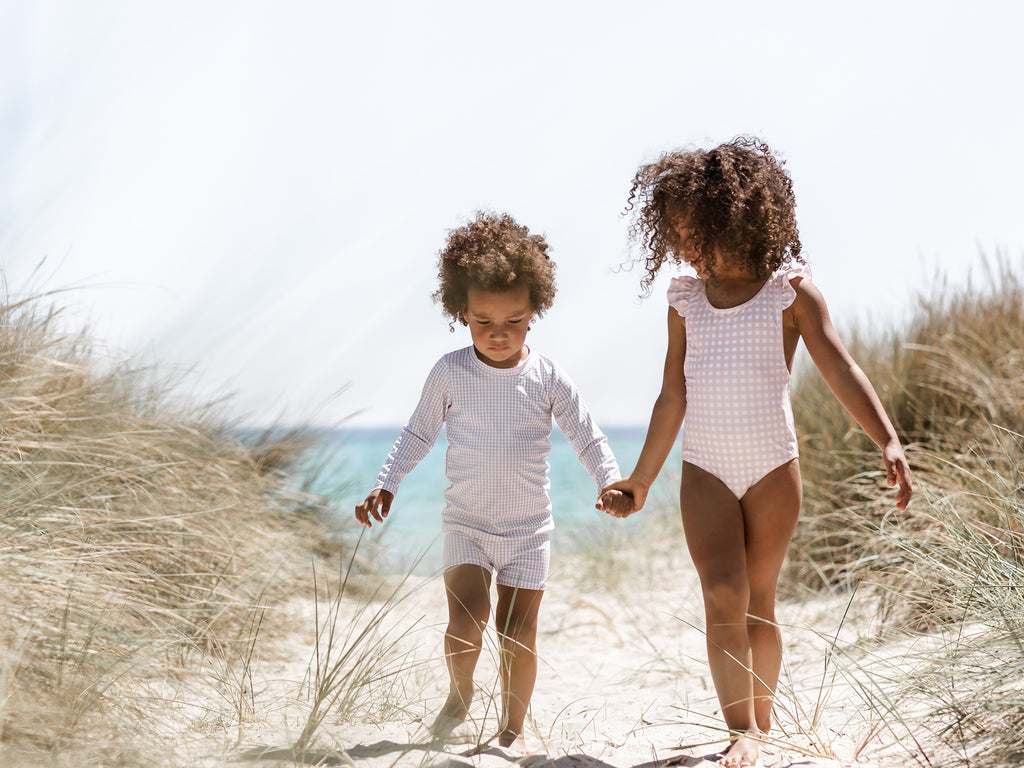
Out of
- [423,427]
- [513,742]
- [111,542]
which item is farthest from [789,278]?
[111,542]

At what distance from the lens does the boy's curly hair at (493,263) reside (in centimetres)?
299

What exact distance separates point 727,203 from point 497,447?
109 centimetres

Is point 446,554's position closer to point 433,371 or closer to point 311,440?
point 433,371


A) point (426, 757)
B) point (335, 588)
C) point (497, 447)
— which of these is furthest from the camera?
point (335, 588)

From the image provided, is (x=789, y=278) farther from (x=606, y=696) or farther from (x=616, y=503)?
(x=606, y=696)

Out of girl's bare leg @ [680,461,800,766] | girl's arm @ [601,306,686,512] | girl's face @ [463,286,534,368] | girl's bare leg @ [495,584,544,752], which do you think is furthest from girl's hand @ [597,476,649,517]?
girl's face @ [463,286,534,368]

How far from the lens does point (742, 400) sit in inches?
110

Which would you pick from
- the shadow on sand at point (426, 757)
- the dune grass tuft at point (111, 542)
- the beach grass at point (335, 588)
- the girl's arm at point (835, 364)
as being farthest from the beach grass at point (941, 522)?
the dune grass tuft at point (111, 542)

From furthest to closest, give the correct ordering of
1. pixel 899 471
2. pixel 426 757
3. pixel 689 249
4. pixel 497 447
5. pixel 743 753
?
pixel 497 447 → pixel 689 249 → pixel 899 471 → pixel 743 753 → pixel 426 757

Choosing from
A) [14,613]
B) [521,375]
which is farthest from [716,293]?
[14,613]

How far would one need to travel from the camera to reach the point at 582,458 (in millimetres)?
3145

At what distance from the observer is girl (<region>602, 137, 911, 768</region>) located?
2.73m

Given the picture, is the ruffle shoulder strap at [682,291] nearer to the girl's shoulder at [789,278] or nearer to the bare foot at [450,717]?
the girl's shoulder at [789,278]

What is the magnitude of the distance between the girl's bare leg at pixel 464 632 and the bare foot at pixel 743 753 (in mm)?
793
